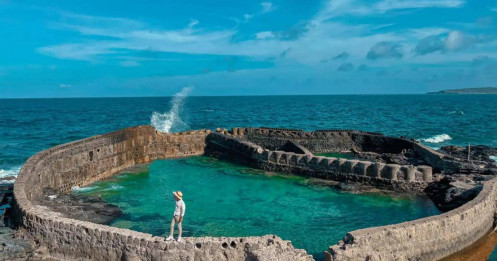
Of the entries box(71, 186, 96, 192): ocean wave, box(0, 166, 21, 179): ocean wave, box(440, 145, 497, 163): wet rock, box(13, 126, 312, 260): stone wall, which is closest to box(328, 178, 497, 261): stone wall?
box(13, 126, 312, 260): stone wall

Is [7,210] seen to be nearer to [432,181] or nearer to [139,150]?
[139,150]

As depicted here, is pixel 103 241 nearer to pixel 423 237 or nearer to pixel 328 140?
pixel 423 237

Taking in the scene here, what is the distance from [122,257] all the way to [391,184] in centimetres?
1441

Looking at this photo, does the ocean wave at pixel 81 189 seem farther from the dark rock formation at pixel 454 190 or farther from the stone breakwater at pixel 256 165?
the dark rock formation at pixel 454 190

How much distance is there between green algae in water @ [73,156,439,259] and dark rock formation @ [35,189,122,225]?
20.6 inches

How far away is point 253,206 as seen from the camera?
62.5 ft

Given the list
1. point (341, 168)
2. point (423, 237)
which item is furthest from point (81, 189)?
point (423, 237)

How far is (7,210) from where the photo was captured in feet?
51.4

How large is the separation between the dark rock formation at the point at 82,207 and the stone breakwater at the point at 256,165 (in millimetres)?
613

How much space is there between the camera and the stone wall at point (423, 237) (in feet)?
36.2

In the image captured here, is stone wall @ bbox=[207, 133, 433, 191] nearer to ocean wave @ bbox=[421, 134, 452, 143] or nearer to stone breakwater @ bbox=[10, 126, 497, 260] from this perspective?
stone breakwater @ bbox=[10, 126, 497, 260]

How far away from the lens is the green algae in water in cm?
1571

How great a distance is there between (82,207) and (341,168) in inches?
520

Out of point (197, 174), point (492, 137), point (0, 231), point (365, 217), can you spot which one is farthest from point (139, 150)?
point (492, 137)
